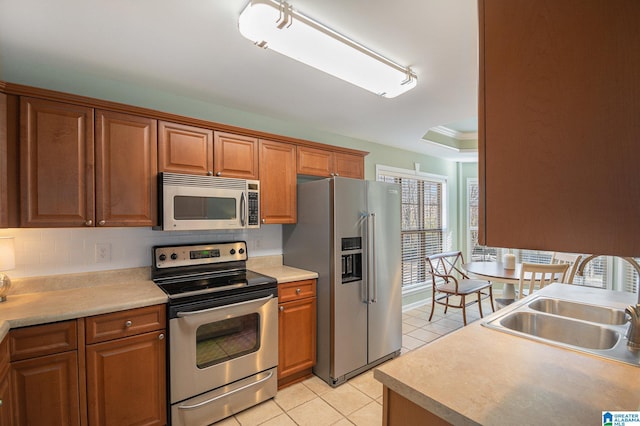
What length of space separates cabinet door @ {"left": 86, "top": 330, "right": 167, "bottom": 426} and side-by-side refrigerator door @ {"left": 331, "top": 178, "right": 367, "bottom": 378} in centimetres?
131

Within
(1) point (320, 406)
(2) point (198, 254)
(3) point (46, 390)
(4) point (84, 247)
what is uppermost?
(4) point (84, 247)

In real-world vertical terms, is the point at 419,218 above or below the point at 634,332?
above

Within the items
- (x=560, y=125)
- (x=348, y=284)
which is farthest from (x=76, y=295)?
(x=560, y=125)

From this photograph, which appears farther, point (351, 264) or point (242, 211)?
point (351, 264)

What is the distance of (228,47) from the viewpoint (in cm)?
181

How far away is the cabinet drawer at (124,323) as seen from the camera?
1680 mm

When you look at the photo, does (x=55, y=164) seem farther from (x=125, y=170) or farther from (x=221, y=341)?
(x=221, y=341)

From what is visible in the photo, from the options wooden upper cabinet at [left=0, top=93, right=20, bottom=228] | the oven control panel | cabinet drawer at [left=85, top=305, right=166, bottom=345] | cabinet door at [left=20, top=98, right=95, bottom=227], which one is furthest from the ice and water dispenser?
wooden upper cabinet at [left=0, top=93, right=20, bottom=228]

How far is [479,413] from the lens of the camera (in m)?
0.81

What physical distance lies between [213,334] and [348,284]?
1.15 metres

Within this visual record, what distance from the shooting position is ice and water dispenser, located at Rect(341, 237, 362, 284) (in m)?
2.60

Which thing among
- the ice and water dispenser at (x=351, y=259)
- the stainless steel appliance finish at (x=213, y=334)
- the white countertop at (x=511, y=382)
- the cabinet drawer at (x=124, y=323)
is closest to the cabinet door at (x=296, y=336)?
the stainless steel appliance finish at (x=213, y=334)

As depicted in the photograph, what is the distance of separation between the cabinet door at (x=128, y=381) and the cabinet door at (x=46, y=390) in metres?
0.07

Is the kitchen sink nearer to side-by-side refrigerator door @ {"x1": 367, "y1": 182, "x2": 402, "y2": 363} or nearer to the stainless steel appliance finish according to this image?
side-by-side refrigerator door @ {"x1": 367, "y1": 182, "x2": 402, "y2": 363}
